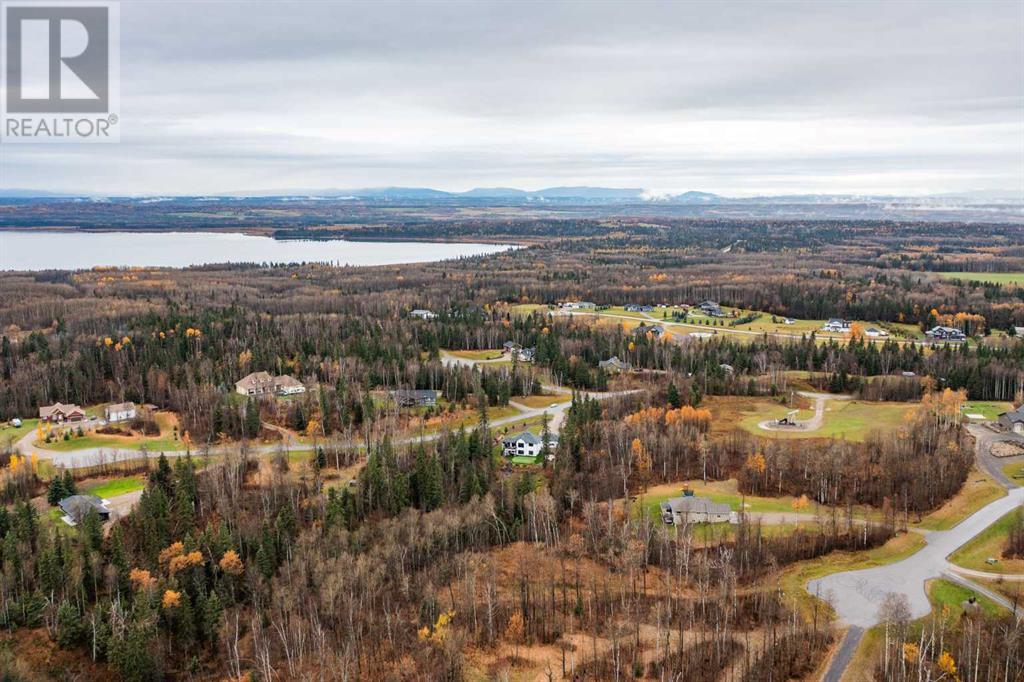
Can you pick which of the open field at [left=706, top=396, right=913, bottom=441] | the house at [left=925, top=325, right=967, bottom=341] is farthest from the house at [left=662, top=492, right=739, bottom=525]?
the house at [left=925, top=325, right=967, bottom=341]

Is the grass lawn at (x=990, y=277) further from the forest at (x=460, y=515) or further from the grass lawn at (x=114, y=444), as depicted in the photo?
the grass lawn at (x=114, y=444)

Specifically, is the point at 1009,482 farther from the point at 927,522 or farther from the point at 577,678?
the point at 577,678

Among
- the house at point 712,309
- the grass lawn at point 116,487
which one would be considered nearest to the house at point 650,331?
the house at point 712,309

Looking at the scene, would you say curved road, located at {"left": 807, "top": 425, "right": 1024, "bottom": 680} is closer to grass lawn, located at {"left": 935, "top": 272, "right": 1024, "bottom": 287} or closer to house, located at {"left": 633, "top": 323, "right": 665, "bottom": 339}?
house, located at {"left": 633, "top": 323, "right": 665, "bottom": 339}

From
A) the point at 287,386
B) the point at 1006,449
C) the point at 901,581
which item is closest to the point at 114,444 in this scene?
the point at 287,386

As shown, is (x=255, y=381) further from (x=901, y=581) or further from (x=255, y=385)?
(x=901, y=581)
